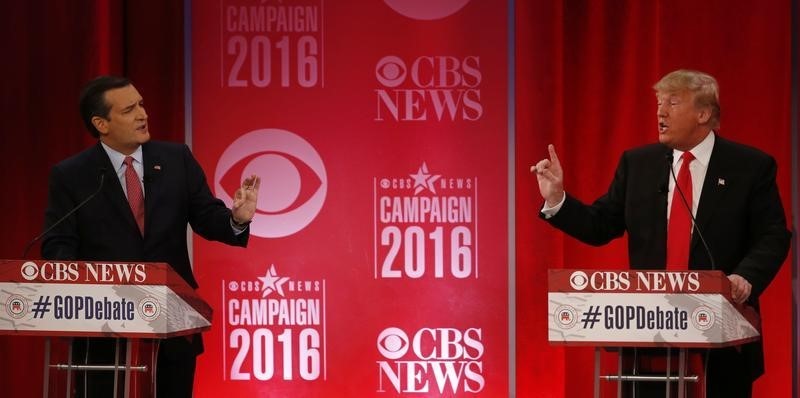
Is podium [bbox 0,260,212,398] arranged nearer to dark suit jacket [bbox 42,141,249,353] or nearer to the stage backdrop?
dark suit jacket [bbox 42,141,249,353]

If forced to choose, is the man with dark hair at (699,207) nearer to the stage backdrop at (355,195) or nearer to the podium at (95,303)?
the podium at (95,303)

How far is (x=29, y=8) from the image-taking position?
5.28 m

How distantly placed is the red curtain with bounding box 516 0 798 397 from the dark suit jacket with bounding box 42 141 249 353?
1.88 m

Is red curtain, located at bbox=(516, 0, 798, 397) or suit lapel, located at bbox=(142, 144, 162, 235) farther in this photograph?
red curtain, located at bbox=(516, 0, 798, 397)

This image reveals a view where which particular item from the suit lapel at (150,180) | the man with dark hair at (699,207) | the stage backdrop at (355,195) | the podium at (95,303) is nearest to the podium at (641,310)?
the man with dark hair at (699,207)

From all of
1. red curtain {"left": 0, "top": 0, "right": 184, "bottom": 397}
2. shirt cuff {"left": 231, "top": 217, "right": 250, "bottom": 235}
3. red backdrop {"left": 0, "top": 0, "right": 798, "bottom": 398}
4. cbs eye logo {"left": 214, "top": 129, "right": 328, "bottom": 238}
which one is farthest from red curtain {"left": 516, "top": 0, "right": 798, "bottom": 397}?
shirt cuff {"left": 231, "top": 217, "right": 250, "bottom": 235}

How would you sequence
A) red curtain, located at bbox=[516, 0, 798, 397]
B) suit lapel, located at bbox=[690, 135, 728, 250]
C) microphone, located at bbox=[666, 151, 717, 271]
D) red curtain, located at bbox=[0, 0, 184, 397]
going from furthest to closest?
red curtain, located at bbox=[0, 0, 184, 397]
red curtain, located at bbox=[516, 0, 798, 397]
suit lapel, located at bbox=[690, 135, 728, 250]
microphone, located at bbox=[666, 151, 717, 271]

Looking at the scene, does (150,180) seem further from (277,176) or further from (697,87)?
(697,87)

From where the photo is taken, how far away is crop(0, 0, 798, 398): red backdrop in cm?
504

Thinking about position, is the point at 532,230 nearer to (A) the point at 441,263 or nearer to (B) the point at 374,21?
(A) the point at 441,263

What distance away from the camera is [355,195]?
5.31 metres

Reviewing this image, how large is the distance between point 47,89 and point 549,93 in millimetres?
2361

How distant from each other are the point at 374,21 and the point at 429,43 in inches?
11.2

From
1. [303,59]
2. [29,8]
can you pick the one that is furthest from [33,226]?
[303,59]
